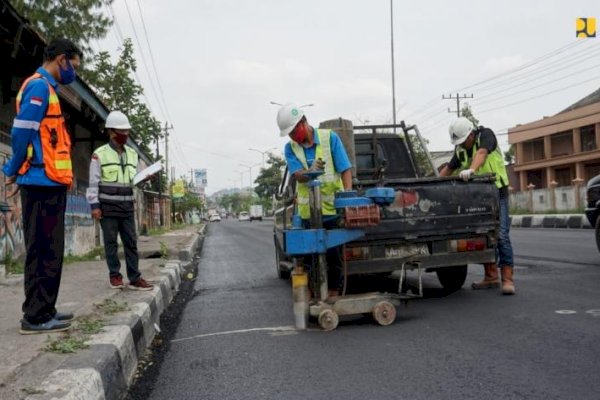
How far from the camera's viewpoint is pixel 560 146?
47000 mm

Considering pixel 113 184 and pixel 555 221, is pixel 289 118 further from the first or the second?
pixel 555 221

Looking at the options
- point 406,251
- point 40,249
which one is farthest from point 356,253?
point 40,249

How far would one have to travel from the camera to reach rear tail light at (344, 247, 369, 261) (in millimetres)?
5672

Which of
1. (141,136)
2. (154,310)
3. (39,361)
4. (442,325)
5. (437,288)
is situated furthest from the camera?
(141,136)

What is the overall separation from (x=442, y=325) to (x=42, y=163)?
3358 mm

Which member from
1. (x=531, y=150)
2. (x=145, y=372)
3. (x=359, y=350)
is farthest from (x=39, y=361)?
(x=531, y=150)

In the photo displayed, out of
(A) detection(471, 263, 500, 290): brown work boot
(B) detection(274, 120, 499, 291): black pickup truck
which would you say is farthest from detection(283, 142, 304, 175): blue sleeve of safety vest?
A: (A) detection(471, 263, 500, 290): brown work boot

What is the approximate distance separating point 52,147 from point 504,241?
458 centimetres

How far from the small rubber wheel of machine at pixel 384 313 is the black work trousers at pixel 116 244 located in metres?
2.90

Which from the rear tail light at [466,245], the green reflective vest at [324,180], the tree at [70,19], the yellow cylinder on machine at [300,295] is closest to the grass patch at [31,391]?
the yellow cylinder on machine at [300,295]

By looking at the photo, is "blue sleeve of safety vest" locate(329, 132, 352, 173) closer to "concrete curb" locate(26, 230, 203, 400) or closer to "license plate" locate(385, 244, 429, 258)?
"license plate" locate(385, 244, 429, 258)

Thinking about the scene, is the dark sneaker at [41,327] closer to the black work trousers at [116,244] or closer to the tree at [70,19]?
the black work trousers at [116,244]

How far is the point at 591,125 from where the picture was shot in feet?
138

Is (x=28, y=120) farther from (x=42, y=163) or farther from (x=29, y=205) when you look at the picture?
(x=29, y=205)
